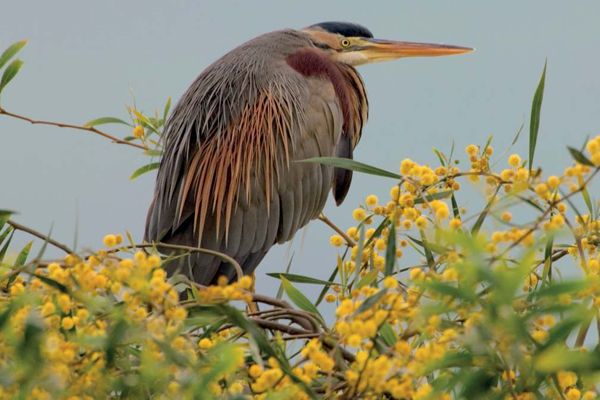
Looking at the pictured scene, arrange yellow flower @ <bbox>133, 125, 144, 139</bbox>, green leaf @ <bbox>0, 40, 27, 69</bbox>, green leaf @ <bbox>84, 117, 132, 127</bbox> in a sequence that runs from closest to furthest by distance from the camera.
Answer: green leaf @ <bbox>0, 40, 27, 69</bbox>
green leaf @ <bbox>84, 117, 132, 127</bbox>
yellow flower @ <bbox>133, 125, 144, 139</bbox>

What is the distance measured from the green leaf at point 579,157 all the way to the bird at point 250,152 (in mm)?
1602

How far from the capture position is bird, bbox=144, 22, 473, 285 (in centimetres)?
248

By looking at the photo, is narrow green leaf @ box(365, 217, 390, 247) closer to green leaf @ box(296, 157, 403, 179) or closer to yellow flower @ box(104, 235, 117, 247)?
green leaf @ box(296, 157, 403, 179)

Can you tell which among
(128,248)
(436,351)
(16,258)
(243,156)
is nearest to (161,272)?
(436,351)

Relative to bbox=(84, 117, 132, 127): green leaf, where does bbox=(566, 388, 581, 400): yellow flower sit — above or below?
below

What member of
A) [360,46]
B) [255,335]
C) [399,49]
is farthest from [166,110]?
[255,335]

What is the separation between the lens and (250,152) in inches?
100

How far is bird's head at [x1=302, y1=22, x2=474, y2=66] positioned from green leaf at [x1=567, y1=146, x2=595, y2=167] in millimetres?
2185

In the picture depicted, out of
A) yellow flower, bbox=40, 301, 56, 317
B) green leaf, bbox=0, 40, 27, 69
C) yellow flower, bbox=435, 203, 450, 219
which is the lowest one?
yellow flower, bbox=40, 301, 56, 317

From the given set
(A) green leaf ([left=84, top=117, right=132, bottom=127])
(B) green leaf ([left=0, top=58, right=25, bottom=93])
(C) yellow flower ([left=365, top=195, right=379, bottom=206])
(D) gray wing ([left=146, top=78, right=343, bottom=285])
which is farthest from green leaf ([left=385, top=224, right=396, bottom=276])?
(D) gray wing ([left=146, top=78, right=343, bottom=285])

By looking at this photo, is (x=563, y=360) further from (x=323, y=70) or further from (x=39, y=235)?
(x=323, y=70)

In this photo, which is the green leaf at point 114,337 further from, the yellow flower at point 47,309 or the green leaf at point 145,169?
the green leaf at point 145,169

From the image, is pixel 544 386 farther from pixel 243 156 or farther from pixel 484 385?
pixel 243 156

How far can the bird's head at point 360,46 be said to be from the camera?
3.02 m
